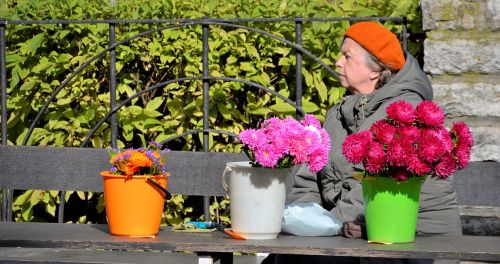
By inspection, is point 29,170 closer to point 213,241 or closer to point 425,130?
point 213,241

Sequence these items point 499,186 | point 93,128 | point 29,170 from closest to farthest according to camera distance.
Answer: point 499,186 < point 29,170 < point 93,128

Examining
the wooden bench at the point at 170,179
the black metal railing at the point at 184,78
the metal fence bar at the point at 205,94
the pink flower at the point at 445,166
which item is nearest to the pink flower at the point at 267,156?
the pink flower at the point at 445,166

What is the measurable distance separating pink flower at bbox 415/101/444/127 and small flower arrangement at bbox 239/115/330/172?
27 cm

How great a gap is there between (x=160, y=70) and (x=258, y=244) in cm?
211

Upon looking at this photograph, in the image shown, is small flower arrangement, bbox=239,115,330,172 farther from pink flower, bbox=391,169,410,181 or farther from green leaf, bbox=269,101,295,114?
green leaf, bbox=269,101,295,114

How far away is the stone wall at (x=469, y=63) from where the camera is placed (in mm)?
3809

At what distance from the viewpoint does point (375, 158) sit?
268cm

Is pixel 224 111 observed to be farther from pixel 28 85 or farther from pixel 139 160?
pixel 139 160

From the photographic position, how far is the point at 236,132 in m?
4.57

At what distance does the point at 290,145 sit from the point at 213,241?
0.32 m

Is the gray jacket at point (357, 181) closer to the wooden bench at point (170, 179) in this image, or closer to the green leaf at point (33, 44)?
the wooden bench at point (170, 179)

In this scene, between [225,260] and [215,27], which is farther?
[215,27]

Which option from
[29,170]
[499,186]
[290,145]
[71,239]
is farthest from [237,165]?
[29,170]

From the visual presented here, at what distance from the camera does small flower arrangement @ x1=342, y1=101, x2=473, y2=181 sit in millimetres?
2656
